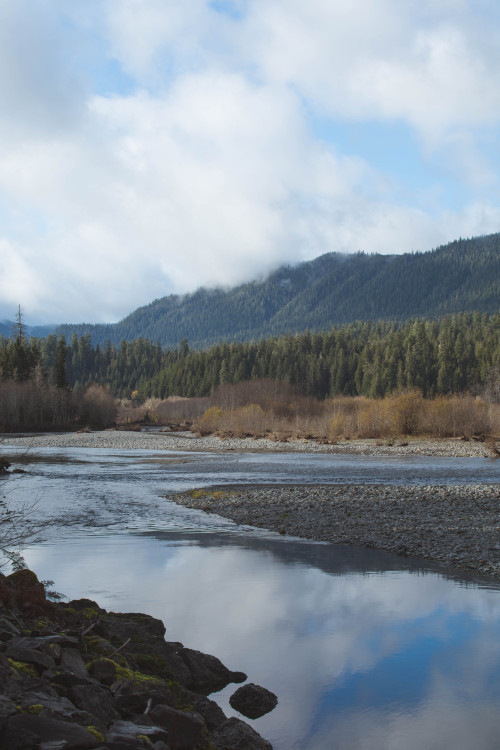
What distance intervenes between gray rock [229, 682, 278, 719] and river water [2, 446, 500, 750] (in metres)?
0.10

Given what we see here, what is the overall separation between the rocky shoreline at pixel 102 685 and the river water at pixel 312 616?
557mm

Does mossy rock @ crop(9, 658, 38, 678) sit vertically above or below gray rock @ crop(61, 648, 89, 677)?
above

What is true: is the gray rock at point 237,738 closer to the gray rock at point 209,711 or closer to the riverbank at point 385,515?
the gray rock at point 209,711

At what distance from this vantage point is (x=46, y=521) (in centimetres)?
1945

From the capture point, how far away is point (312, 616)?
1039cm

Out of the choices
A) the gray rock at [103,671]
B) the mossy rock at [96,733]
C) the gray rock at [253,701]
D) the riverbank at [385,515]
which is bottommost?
the riverbank at [385,515]

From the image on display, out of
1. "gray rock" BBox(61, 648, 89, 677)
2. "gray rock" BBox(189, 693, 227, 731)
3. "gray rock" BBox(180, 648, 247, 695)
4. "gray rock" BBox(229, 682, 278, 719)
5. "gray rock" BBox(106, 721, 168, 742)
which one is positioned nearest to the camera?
→ "gray rock" BBox(106, 721, 168, 742)

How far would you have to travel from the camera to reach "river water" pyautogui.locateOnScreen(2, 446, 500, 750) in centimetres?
704


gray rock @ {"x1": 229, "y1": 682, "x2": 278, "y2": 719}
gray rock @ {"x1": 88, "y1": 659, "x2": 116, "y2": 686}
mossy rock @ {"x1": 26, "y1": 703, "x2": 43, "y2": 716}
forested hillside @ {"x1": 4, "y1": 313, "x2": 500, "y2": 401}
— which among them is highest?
forested hillside @ {"x1": 4, "y1": 313, "x2": 500, "y2": 401}

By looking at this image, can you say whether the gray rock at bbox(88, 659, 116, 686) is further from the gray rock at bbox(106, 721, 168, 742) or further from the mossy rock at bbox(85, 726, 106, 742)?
the mossy rock at bbox(85, 726, 106, 742)

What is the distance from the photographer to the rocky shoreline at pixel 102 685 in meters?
4.81

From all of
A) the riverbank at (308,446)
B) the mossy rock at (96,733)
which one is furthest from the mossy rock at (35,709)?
the riverbank at (308,446)

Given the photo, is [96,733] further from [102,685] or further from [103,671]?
[103,671]

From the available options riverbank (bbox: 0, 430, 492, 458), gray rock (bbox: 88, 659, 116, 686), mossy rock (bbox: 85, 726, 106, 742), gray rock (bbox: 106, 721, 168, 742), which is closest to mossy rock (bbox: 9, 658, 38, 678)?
gray rock (bbox: 88, 659, 116, 686)
